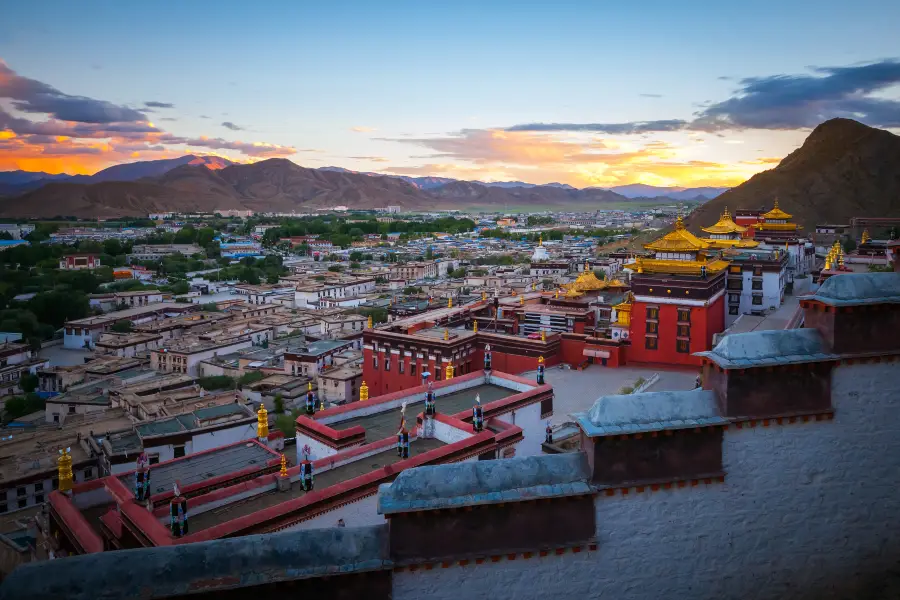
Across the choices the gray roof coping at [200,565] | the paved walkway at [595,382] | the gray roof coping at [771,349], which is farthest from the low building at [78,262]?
the gray roof coping at [771,349]

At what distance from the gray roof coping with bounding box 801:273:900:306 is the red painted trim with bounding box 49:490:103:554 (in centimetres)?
1065

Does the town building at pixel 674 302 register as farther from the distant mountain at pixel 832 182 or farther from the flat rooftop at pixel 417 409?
the distant mountain at pixel 832 182

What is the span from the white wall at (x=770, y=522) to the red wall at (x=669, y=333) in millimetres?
20192

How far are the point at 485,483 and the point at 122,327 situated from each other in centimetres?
5143

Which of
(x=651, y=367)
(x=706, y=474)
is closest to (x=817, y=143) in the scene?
(x=651, y=367)

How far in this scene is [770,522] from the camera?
722 centimetres

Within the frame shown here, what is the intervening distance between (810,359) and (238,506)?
9.08 m

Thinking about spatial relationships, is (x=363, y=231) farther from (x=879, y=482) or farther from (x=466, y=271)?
(x=879, y=482)

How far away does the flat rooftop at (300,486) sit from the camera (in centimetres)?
1110

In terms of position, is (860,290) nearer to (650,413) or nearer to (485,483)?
(650,413)

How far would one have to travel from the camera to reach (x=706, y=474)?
7027 mm

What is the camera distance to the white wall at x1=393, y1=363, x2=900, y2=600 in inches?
268

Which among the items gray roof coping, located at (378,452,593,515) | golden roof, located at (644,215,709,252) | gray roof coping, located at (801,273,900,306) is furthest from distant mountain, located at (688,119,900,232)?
gray roof coping, located at (378,452,593,515)

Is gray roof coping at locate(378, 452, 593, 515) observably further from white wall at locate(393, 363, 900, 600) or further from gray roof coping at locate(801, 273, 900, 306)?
gray roof coping at locate(801, 273, 900, 306)
